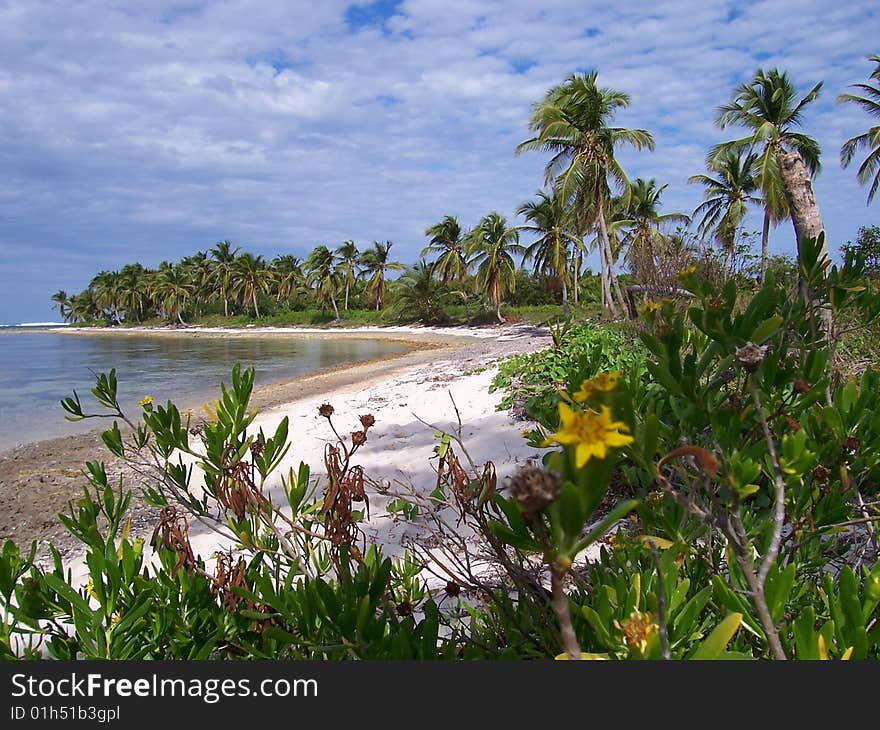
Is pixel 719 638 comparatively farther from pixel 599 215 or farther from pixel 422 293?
pixel 422 293

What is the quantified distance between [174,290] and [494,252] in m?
43.0

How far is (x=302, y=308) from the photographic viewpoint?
58938mm

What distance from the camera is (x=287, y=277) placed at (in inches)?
2152

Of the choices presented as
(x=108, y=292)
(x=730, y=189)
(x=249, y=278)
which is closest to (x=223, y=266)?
(x=249, y=278)

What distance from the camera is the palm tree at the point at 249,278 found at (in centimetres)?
5522

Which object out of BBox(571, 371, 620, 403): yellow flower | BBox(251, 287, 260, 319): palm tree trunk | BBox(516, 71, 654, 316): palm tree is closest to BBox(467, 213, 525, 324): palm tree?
BBox(516, 71, 654, 316): palm tree

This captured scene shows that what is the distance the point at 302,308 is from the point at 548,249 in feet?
115

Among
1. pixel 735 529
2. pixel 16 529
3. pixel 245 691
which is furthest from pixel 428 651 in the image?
pixel 16 529

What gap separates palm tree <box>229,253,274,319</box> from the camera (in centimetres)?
5522

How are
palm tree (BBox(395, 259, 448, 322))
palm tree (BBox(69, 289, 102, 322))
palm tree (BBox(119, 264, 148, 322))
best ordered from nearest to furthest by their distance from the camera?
palm tree (BBox(395, 259, 448, 322))
palm tree (BBox(119, 264, 148, 322))
palm tree (BBox(69, 289, 102, 322))

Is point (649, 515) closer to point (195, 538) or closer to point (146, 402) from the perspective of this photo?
point (146, 402)

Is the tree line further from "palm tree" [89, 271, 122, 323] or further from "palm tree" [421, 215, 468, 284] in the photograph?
"palm tree" [89, 271, 122, 323]

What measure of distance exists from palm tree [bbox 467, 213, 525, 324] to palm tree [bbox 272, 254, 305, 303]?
26.6 meters

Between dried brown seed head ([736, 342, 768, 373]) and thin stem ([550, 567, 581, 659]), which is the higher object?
dried brown seed head ([736, 342, 768, 373])
